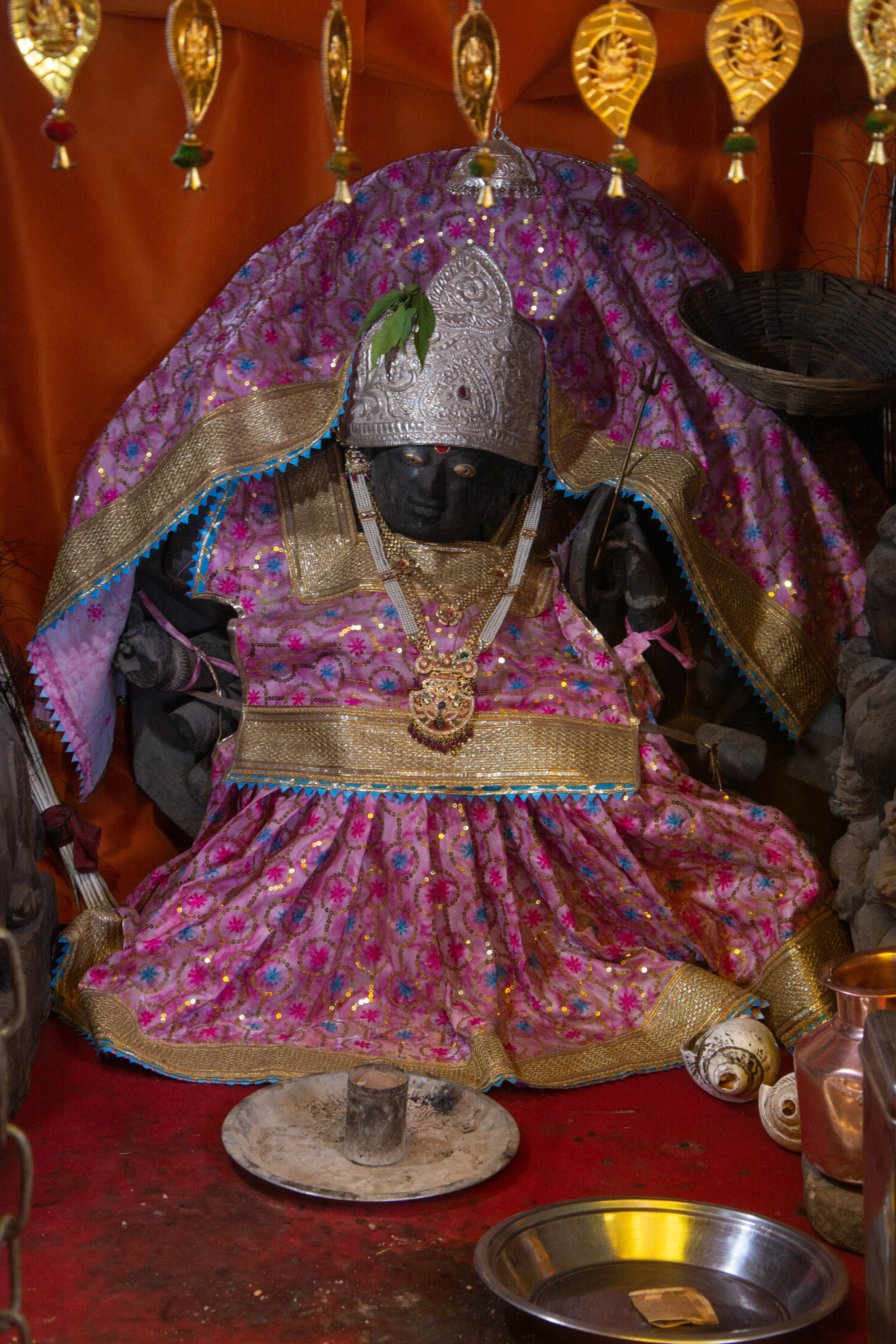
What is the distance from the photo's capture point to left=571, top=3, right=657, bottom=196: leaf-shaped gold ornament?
215 cm

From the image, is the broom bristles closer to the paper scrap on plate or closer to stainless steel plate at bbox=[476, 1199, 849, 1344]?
stainless steel plate at bbox=[476, 1199, 849, 1344]

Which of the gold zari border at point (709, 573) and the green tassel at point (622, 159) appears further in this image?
the gold zari border at point (709, 573)

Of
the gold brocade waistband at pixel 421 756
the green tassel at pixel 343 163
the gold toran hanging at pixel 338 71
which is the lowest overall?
the gold brocade waistband at pixel 421 756

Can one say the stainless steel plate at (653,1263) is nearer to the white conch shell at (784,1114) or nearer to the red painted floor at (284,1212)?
the red painted floor at (284,1212)

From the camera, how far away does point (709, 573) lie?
3.78m

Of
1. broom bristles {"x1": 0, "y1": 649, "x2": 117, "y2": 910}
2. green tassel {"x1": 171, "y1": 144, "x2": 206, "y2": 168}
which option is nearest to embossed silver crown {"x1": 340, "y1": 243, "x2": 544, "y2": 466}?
broom bristles {"x1": 0, "y1": 649, "x2": 117, "y2": 910}

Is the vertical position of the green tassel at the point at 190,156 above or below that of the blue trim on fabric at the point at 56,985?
above

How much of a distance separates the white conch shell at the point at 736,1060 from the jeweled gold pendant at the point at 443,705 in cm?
93

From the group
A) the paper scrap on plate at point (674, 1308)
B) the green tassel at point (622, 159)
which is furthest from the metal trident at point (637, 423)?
the paper scrap on plate at point (674, 1308)

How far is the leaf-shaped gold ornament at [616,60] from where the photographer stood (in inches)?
84.7

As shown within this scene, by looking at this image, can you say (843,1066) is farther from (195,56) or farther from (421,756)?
(195,56)

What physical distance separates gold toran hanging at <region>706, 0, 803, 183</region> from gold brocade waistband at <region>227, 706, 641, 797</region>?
1721 millimetres

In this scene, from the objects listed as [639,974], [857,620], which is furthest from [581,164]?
[639,974]

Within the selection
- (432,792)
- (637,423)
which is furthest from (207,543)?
(637,423)
